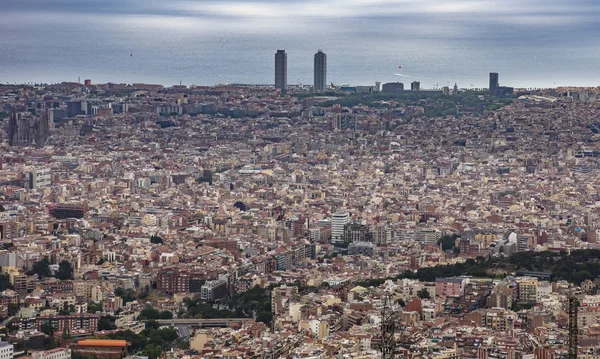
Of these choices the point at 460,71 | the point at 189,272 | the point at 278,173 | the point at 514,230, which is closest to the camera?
the point at 189,272

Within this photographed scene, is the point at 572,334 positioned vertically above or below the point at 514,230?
above

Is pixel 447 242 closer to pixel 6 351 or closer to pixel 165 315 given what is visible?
pixel 165 315

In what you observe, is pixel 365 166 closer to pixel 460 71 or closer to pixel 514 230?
pixel 514 230

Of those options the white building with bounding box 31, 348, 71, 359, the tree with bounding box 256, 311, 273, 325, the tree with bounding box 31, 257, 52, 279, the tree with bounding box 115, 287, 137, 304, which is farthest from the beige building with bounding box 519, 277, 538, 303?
the tree with bounding box 31, 257, 52, 279

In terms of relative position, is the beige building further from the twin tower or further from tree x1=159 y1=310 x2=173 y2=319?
the twin tower

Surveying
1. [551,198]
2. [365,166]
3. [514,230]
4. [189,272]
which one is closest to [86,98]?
[365,166]

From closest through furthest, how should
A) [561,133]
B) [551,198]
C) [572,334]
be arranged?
[572,334], [551,198], [561,133]

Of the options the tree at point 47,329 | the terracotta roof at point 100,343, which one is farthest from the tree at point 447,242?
the terracotta roof at point 100,343
